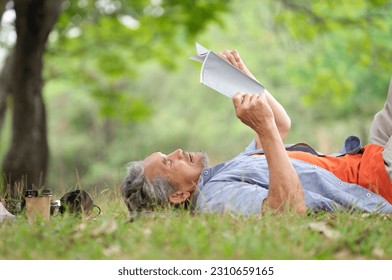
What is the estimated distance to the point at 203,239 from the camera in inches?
108

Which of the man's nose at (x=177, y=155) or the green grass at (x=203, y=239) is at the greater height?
the man's nose at (x=177, y=155)

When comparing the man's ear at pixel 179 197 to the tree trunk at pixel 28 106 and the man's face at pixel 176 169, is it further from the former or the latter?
the tree trunk at pixel 28 106

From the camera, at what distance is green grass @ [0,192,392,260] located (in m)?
2.62

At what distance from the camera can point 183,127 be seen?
29.9 metres

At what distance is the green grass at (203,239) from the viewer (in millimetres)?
2621

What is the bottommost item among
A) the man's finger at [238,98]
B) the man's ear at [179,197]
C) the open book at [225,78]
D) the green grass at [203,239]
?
the green grass at [203,239]

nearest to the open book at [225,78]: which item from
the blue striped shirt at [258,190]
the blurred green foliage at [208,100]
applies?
the blue striped shirt at [258,190]

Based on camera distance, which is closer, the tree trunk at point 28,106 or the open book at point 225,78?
the open book at point 225,78

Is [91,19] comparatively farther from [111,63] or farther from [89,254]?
[89,254]

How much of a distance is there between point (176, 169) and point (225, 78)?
63cm

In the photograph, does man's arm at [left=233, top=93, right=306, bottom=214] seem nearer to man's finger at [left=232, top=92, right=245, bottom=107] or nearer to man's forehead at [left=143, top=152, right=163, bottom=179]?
man's finger at [left=232, top=92, right=245, bottom=107]

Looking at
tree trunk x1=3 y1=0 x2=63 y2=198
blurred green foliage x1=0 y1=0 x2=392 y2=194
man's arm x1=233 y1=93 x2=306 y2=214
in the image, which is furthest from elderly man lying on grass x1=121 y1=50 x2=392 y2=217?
blurred green foliage x1=0 y1=0 x2=392 y2=194

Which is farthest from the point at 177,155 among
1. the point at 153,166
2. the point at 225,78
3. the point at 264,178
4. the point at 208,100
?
the point at 208,100
